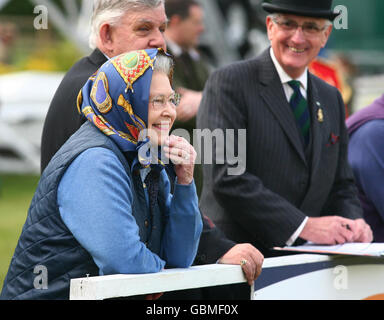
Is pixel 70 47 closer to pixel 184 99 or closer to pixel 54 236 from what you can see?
pixel 184 99

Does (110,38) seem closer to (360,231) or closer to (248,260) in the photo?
(248,260)

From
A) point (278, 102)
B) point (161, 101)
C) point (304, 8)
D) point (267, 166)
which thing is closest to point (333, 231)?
point (267, 166)

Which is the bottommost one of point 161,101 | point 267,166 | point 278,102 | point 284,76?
point 267,166

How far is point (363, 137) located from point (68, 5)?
11.0 metres

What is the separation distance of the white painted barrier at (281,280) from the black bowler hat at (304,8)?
1284 millimetres

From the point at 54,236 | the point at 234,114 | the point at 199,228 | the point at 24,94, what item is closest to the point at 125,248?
the point at 54,236

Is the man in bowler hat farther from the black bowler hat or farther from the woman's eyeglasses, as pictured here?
the woman's eyeglasses

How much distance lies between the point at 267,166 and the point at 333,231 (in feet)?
1.46

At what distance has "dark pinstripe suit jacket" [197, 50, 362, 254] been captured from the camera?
11.7 feet

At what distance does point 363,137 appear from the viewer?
4.17 metres

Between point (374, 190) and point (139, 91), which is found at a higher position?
point (139, 91)

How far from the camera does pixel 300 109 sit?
12.5ft

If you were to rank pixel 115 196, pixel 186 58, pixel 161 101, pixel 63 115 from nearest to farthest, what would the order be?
pixel 115 196 < pixel 161 101 < pixel 63 115 < pixel 186 58

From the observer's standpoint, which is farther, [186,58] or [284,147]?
[186,58]
